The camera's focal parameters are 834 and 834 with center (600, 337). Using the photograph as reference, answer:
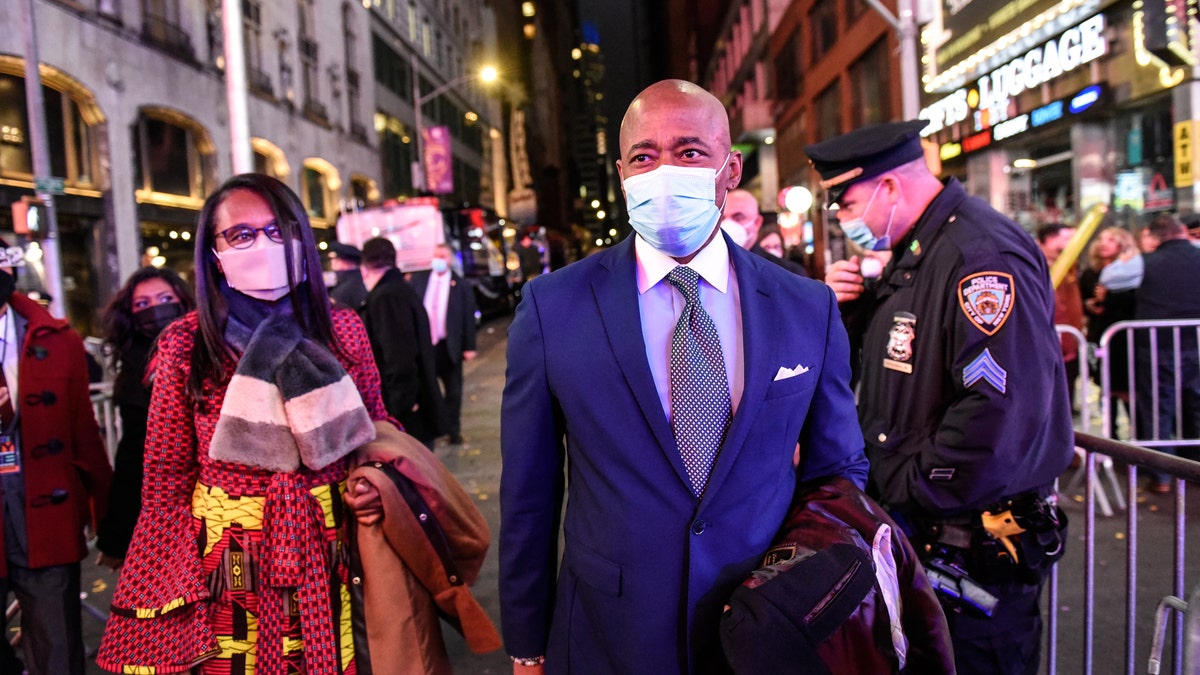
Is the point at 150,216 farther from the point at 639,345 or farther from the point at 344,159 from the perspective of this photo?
the point at 639,345

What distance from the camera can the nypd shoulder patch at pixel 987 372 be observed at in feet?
7.98

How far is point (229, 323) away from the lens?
2764mm

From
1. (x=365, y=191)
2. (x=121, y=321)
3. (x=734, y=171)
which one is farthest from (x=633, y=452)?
(x=365, y=191)

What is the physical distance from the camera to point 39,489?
11.1 ft

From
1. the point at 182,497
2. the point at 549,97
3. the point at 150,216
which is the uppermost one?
the point at 549,97

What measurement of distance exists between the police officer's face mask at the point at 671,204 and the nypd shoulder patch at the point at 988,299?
1005mm

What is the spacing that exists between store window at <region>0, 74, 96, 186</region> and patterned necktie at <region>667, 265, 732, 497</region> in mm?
19525

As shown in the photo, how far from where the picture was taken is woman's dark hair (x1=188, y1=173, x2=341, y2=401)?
8.83 ft

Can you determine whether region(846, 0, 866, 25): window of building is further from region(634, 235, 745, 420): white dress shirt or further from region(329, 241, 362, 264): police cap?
region(634, 235, 745, 420): white dress shirt

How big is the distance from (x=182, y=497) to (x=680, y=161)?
195 centimetres

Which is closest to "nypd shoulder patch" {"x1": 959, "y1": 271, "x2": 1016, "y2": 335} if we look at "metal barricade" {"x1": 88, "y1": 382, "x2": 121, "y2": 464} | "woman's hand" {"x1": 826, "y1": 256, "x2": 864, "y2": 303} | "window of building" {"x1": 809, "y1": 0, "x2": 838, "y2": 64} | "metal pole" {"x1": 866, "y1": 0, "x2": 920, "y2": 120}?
"woman's hand" {"x1": 826, "y1": 256, "x2": 864, "y2": 303}

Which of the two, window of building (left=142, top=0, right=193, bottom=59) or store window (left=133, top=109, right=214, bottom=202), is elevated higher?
window of building (left=142, top=0, right=193, bottom=59)

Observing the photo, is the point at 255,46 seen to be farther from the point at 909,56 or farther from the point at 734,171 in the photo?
the point at 734,171

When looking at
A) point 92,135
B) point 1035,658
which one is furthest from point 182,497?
point 92,135
